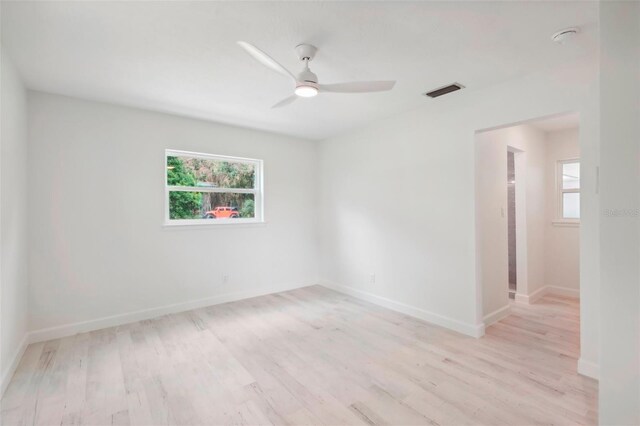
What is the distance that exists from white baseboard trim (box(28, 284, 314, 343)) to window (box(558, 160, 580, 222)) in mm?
4688

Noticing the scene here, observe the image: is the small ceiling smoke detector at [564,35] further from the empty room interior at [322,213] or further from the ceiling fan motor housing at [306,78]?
the ceiling fan motor housing at [306,78]

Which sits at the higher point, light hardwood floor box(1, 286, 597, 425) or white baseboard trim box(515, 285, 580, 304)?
white baseboard trim box(515, 285, 580, 304)

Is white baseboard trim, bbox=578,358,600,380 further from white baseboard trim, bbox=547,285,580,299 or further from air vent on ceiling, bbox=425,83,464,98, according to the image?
air vent on ceiling, bbox=425,83,464,98

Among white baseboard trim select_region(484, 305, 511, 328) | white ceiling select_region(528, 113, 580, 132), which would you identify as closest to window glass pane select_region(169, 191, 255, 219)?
white baseboard trim select_region(484, 305, 511, 328)

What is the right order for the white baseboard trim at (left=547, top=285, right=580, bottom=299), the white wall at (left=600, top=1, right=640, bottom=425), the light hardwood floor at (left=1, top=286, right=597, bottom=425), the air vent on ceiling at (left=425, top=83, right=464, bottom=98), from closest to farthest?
1. the white wall at (left=600, top=1, right=640, bottom=425)
2. the light hardwood floor at (left=1, top=286, right=597, bottom=425)
3. the air vent on ceiling at (left=425, top=83, right=464, bottom=98)
4. the white baseboard trim at (left=547, top=285, right=580, bottom=299)

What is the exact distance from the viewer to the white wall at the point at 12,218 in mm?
2174

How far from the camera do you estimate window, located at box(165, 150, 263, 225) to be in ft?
12.6

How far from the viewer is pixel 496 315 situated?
3.44 metres

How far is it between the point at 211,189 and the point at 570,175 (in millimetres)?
5311

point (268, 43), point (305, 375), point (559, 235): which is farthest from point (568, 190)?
point (268, 43)

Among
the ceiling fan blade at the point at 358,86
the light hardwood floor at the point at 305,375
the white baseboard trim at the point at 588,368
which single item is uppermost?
the ceiling fan blade at the point at 358,86

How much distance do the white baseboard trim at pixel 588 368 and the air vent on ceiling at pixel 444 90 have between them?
2.56 metres

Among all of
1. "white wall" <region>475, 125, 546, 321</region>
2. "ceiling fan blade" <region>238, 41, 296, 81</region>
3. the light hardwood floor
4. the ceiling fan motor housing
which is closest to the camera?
"ceiling fan blade" <region>238, 41, 296, 81</region>

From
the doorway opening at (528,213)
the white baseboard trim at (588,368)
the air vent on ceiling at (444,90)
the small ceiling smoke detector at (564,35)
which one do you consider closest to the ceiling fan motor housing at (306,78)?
the air vent on ceiling at (444,90)
